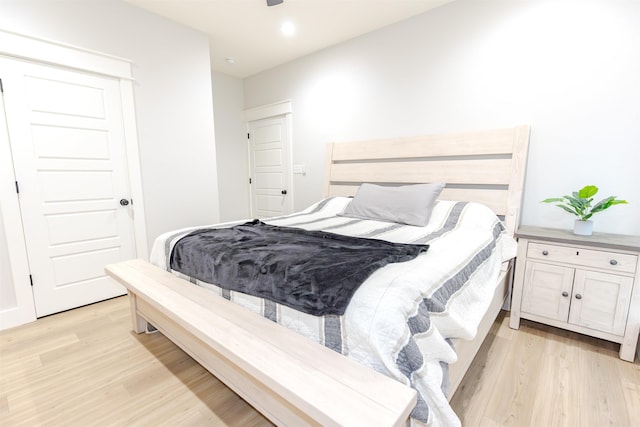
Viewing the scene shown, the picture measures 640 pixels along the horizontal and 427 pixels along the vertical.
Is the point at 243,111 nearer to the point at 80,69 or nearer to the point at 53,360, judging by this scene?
the point at 80,69

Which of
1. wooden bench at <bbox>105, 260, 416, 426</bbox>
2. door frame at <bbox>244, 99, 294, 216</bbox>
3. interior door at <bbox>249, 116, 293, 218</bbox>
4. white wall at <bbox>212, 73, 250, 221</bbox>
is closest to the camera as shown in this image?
wooden bench at <bbox>105, 260, 416, 426</bbox>

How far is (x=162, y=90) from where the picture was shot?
2.86 metres

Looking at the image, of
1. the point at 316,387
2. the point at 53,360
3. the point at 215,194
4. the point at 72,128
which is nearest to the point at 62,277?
the point at 53,360

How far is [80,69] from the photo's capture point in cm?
238

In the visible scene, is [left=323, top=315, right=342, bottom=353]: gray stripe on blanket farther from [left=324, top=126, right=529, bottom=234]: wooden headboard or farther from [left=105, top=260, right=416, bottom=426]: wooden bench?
[left=324, top=126, right=529, bottom=234]: wooden headboard

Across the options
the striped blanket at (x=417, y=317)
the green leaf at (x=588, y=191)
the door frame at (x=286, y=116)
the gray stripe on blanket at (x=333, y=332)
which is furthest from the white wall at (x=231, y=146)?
the green leaf at (x=588, y=191)

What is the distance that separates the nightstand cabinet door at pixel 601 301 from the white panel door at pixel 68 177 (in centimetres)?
358

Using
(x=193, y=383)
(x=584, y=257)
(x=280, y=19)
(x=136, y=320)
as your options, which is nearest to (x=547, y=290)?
(x=584, y=257)

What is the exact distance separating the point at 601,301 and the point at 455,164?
1.36m

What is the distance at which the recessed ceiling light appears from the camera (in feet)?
9.55

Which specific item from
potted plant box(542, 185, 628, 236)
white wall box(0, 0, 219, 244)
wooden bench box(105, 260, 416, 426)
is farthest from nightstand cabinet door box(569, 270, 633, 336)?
white wall box(0, 0, 219, 244)

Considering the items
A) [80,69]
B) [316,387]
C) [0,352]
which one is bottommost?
[0,352]

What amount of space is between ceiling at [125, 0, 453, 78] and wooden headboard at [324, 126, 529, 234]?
1141 mm

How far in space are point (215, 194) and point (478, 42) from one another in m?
2.94
